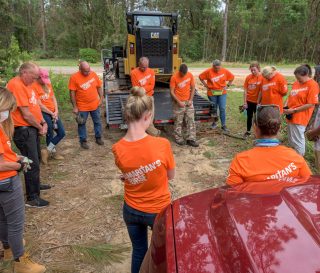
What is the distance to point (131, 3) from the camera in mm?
33906

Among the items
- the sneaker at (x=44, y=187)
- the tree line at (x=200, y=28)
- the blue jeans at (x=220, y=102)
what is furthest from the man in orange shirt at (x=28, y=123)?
the tree line at (x=200, y=28)

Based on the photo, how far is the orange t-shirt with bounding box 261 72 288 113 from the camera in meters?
6.04

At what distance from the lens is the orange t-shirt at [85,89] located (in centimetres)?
616

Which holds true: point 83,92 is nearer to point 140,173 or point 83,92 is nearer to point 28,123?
point 28,123

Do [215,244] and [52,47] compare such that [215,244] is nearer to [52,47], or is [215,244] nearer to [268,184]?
[268,184]

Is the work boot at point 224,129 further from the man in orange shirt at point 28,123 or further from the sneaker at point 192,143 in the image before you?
the man in orange shirt at point 28,123

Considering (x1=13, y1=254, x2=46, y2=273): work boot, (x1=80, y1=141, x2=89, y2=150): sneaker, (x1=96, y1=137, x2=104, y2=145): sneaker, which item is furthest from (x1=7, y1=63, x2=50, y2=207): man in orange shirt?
(x1=96, y1=137, x2=104, y2=145): sneaker

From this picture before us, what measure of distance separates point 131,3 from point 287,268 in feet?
118

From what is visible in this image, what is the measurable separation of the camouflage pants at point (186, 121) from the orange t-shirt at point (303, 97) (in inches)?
85.5

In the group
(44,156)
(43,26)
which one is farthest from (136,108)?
(43,26)

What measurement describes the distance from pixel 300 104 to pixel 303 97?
0.12 m

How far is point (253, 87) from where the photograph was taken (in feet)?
22.4

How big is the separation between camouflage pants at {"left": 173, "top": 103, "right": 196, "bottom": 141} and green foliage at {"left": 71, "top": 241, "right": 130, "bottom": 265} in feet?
11.9

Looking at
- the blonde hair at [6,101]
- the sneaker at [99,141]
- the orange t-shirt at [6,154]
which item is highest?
the blonde hair at [6,101]
